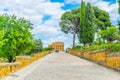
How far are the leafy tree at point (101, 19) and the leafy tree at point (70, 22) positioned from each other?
6.38 metres

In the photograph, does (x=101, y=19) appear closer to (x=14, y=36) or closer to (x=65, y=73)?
(x=14, y=36)

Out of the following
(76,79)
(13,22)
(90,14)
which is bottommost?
(76,79)

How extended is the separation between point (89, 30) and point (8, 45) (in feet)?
120

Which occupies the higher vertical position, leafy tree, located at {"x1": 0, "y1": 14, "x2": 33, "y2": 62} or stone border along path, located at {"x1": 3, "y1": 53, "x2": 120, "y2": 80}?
leafy tree, located at {"x1": 0, "y1": 14, "x2": 33, "y2": 62}

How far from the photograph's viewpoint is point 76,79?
46.3 feet

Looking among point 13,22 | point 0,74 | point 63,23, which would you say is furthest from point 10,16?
point 63,23

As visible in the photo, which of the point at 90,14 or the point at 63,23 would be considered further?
the point at 63,23

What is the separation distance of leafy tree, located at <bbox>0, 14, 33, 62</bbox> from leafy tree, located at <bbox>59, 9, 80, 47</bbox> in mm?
66660

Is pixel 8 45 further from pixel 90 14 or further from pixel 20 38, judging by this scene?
pixel 90 14

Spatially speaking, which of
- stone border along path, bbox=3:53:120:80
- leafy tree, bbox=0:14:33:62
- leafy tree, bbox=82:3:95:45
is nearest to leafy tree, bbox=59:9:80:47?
leafy tree, bbox=82:3:95:45

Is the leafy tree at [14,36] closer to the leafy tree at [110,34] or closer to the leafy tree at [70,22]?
the leafy tree at [110,34]

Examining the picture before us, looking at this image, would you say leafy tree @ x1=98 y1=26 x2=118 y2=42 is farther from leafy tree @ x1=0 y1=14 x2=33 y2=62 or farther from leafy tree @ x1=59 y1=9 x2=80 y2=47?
leafy tree @ x1=59 y1=9 x2=80 y2=47

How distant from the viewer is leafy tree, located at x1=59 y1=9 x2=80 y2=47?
318 ft

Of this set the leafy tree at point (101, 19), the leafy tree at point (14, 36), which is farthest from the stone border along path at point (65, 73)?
the leafy tree at point (101, 19)
